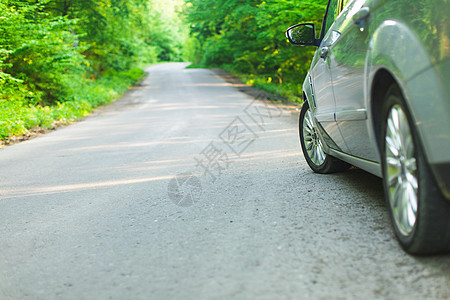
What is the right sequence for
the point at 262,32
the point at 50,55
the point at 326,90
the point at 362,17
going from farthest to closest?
the point at 262,32 → the point at 50,55 → the point at 326,90 → the point at 362,17

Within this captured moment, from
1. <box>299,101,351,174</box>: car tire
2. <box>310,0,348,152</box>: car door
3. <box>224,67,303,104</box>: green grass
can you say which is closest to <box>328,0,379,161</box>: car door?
<box>310,0,348,152</box>: car door

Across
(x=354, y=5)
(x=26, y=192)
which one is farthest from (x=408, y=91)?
(x=26, y=192)

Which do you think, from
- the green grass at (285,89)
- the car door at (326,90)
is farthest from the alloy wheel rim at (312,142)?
the green grass at (285,89)

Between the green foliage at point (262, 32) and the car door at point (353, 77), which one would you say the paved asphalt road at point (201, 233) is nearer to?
the car door at point (353, 77)

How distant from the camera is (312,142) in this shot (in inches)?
186

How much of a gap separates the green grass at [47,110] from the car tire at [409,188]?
923 centimetres

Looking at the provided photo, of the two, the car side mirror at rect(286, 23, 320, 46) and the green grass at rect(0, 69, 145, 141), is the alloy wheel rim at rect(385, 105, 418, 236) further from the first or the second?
the green grass at rect(0, 69, 145, 141)

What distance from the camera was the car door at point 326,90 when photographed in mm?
3604

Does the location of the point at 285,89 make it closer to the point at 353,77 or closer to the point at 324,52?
the point at 324,52

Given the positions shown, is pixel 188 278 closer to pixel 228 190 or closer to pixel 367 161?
pixel 367 161

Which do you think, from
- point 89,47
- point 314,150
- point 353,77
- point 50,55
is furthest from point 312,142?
point 89,47

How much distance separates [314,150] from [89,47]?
21.7m

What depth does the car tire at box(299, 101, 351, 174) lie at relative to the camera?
4.50 m

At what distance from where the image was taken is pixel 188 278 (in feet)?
7.57
